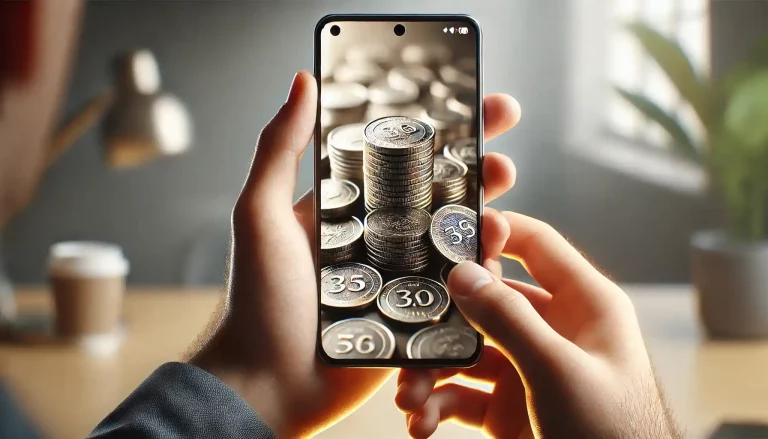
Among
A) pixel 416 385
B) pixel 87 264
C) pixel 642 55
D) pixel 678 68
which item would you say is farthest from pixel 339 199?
pixel 642 55

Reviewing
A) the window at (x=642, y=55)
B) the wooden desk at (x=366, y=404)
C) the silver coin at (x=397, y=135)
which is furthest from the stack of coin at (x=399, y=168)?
the window at (x=642, y=55)

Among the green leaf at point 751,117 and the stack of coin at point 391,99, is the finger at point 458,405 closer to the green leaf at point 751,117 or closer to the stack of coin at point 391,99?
the stack of coin at point 391,99

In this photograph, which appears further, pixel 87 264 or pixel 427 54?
pixel 87 264

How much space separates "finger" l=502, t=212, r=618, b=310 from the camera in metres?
0.39

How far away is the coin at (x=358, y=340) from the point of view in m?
0.36

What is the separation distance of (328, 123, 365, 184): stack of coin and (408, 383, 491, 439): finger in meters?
0.13

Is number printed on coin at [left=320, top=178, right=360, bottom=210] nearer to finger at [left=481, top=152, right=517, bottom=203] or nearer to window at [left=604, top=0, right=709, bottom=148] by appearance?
finger at [left=481, top=152, right=517, bottom=203]

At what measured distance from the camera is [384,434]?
2.00ft

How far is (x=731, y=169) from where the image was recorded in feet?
2.62

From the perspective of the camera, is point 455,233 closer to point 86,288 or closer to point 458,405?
point 458,405

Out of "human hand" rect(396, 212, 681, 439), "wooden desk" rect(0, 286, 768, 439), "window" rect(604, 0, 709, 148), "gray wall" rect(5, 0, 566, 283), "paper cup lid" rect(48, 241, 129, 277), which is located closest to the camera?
"human hand" rect(396, 212, 681, 439)

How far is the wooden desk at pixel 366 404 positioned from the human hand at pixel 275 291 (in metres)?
0.26

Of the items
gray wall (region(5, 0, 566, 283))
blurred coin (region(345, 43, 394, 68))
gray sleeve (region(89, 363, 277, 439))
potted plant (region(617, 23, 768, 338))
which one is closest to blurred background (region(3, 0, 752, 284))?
gray wall (region(5, 0, 566, 283))

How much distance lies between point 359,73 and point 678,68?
568mm
